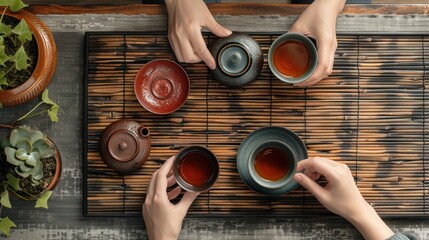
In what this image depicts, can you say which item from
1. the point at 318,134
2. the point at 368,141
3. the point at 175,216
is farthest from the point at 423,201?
the point at 175,216

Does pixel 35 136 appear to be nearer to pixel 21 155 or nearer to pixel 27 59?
pixel 21 155

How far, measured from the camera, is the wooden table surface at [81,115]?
5.59 ft

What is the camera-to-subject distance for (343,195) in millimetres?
1591

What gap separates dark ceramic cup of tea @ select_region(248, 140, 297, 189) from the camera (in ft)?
5.25

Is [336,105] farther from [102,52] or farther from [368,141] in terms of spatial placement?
[102,52]

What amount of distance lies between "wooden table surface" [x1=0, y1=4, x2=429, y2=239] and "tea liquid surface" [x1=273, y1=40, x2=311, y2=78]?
0.41ft

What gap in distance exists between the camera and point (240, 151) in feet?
5.42

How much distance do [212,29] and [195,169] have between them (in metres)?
0.46

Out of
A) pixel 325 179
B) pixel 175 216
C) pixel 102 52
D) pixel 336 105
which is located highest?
pixel 102 52

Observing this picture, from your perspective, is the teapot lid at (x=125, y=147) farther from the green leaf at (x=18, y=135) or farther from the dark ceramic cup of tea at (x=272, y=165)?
the dark ceramic cup of tea at (x=272, y=165)

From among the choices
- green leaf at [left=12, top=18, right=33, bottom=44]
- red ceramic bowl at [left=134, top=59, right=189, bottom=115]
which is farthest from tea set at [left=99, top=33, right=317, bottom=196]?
green leaf at [left=12, top=18, right=33, bottom=44]

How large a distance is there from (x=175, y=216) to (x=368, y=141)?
0.71 metres

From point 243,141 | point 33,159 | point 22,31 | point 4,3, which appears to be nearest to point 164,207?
point 243,141

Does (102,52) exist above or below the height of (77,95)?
above
